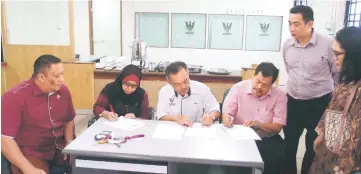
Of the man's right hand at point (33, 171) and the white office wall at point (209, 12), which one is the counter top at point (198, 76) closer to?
the white office wall at point (209, 12)

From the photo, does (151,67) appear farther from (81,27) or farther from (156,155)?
(156,155)

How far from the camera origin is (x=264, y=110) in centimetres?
231

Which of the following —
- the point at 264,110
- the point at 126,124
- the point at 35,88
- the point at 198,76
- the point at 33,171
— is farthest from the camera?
the point at 198,76

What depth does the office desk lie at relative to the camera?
5.44 ft

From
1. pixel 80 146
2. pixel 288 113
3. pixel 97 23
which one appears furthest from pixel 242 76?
pixel 97 23

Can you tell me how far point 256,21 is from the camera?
Answer: 21.0 ft

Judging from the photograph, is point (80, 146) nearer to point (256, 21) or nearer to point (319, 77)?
point (319, 77)

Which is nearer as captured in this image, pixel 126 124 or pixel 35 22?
pixel 126 124

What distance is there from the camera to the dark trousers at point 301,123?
250cm

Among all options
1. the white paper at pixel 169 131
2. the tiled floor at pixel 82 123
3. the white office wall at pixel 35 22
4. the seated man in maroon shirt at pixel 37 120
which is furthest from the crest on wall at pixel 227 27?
the seated man in maroon shirt at pixel 37 120

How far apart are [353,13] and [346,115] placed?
290 cm

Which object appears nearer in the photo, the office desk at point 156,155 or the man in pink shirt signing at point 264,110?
the office desk at point 156,155

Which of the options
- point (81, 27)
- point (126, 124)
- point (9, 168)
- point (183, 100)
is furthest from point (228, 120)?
point (81, 27)

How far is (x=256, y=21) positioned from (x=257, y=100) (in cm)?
441
